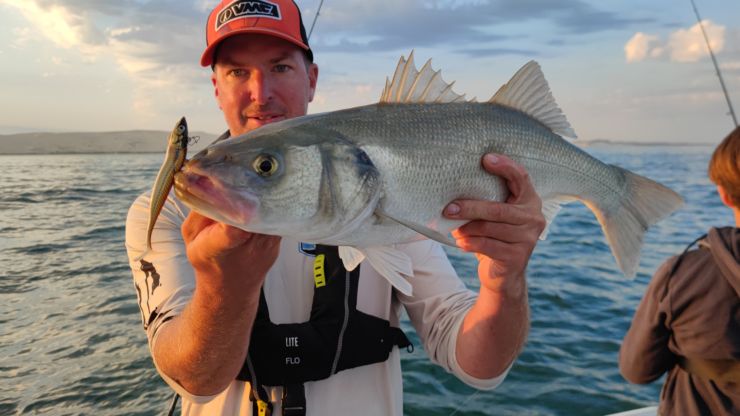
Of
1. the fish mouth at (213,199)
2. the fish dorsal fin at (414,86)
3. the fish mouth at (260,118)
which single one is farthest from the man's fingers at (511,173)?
the fish mouth at (260,118)

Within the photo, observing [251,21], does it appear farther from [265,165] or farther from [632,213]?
[632,213]

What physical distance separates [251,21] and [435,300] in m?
1.91

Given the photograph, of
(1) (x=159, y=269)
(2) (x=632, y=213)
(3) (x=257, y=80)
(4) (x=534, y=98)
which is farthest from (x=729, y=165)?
(1) (x=159, y=269)

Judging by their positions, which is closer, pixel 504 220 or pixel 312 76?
pixel 504 220

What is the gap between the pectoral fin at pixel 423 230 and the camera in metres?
1.70

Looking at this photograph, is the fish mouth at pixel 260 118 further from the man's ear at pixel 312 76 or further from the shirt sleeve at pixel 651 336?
the shirt sleeve at pixel 651 336

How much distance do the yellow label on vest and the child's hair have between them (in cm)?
245

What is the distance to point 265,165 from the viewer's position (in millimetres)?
1619

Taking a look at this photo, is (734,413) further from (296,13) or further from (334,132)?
(296,13)

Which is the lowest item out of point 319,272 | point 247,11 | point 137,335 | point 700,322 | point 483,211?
point 137,335

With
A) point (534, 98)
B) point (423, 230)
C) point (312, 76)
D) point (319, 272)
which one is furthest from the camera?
point (312, 76)

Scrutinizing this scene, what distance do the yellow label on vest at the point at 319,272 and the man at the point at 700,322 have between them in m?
2.01

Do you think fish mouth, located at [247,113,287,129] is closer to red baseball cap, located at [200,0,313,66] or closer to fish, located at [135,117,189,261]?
red baseball cap, located at [200,0,313,66]

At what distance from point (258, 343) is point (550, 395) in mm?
4266
